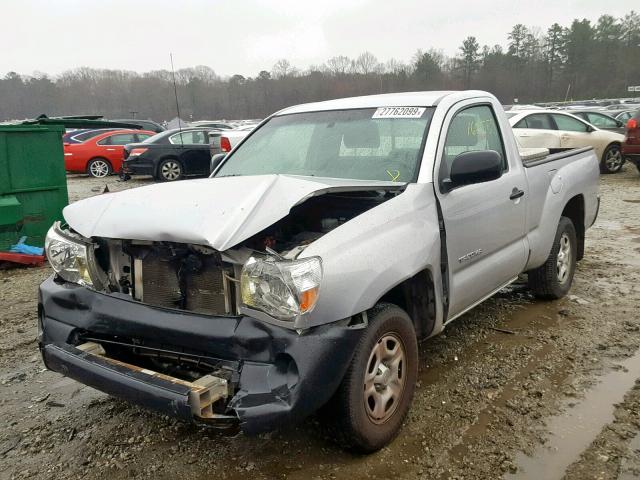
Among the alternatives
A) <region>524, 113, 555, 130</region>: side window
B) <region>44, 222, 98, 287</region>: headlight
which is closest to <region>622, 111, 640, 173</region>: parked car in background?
<region>524, 113, 555, 130</region>: side window

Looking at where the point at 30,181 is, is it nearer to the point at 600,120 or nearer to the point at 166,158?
the point at 166,158

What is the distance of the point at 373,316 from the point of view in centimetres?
257

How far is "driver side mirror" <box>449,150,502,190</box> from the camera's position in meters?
3.12

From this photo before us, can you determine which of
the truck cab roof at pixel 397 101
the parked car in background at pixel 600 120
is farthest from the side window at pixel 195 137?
the truck cab roof at pixel 397 101

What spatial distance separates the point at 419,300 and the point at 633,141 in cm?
1139

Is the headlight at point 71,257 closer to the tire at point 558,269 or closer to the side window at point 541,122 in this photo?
the tire at point 558,269

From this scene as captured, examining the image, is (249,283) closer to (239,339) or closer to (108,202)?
(239,339)

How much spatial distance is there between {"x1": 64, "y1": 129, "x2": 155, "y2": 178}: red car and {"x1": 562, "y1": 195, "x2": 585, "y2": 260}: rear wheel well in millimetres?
14650

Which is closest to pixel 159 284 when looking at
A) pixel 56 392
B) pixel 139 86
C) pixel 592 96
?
pixel 56 392

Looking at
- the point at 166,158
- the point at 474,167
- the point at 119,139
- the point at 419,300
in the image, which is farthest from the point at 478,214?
the point at 119,139

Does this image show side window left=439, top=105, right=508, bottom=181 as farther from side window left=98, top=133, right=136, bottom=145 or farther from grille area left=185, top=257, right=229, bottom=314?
side window left=98, top=133, right=136, bottom=145

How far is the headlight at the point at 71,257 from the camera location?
9.32 feet

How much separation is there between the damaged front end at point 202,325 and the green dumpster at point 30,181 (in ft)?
13.5

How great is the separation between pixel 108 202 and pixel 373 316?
5.11 ft
